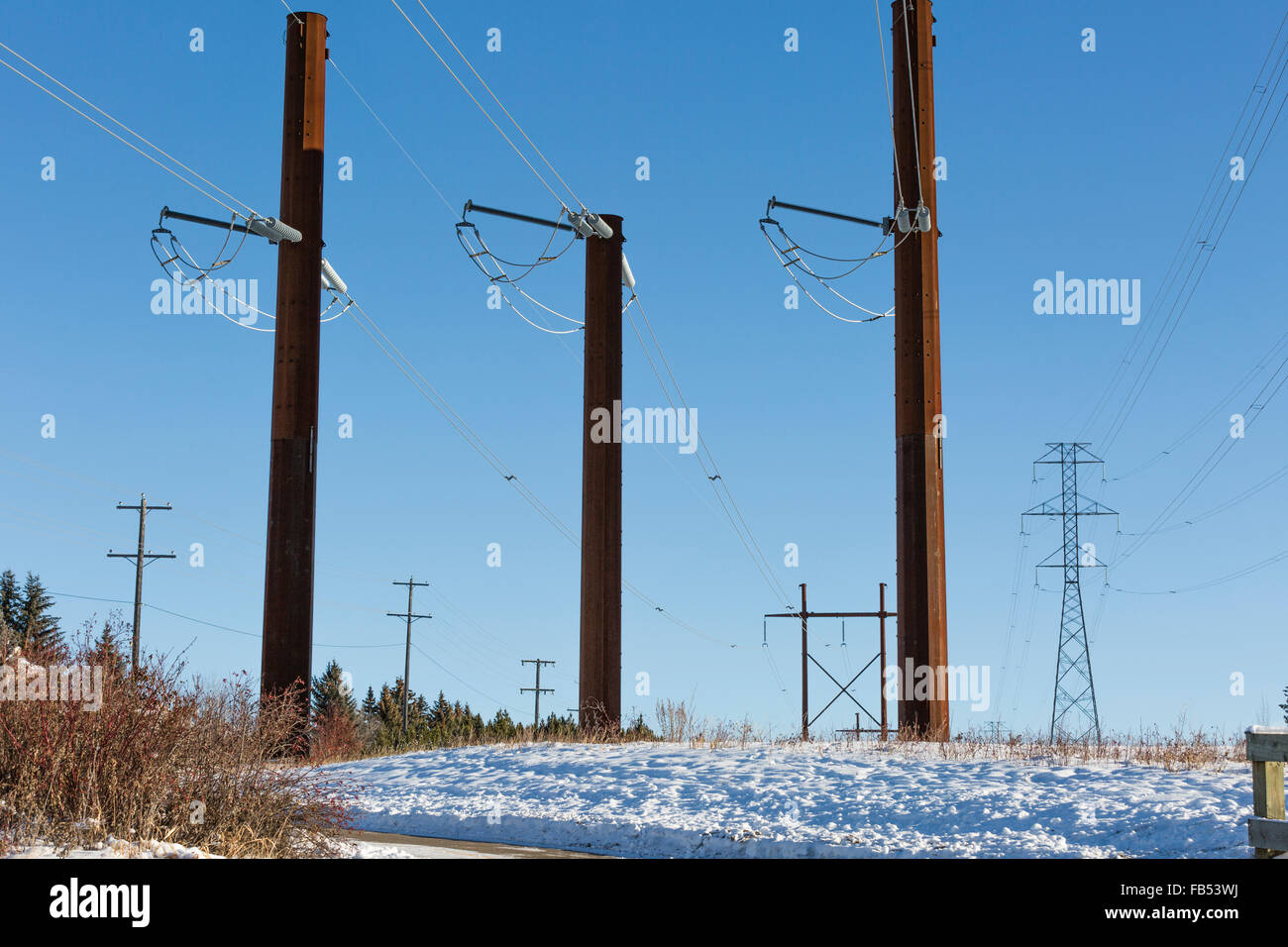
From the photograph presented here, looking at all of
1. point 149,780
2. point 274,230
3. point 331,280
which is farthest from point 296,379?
point 149,780

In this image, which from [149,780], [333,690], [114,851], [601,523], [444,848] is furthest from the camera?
[333,690]

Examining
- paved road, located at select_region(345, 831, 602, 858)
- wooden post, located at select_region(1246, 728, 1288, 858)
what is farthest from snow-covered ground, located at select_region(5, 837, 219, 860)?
wooden post, located at select_region(1246, 728, 1288, 858)

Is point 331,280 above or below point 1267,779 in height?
above

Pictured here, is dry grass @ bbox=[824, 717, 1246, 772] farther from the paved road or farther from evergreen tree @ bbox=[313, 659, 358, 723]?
evergreen tree @ bbox=[313, 659, 358, 723]

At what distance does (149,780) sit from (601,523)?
13090 mm

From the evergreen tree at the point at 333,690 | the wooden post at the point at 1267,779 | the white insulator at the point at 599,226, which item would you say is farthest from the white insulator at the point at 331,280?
the evergreen tree at the point at 333,690

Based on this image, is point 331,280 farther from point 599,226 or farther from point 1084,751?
point 1084,751

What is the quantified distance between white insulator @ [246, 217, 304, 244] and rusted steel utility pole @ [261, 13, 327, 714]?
0.12 m

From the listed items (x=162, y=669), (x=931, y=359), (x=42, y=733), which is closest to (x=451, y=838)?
(x=162, y=669)

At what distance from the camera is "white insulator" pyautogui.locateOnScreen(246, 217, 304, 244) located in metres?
20.8

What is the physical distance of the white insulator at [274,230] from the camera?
20.8 m

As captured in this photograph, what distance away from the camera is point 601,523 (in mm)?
22469
